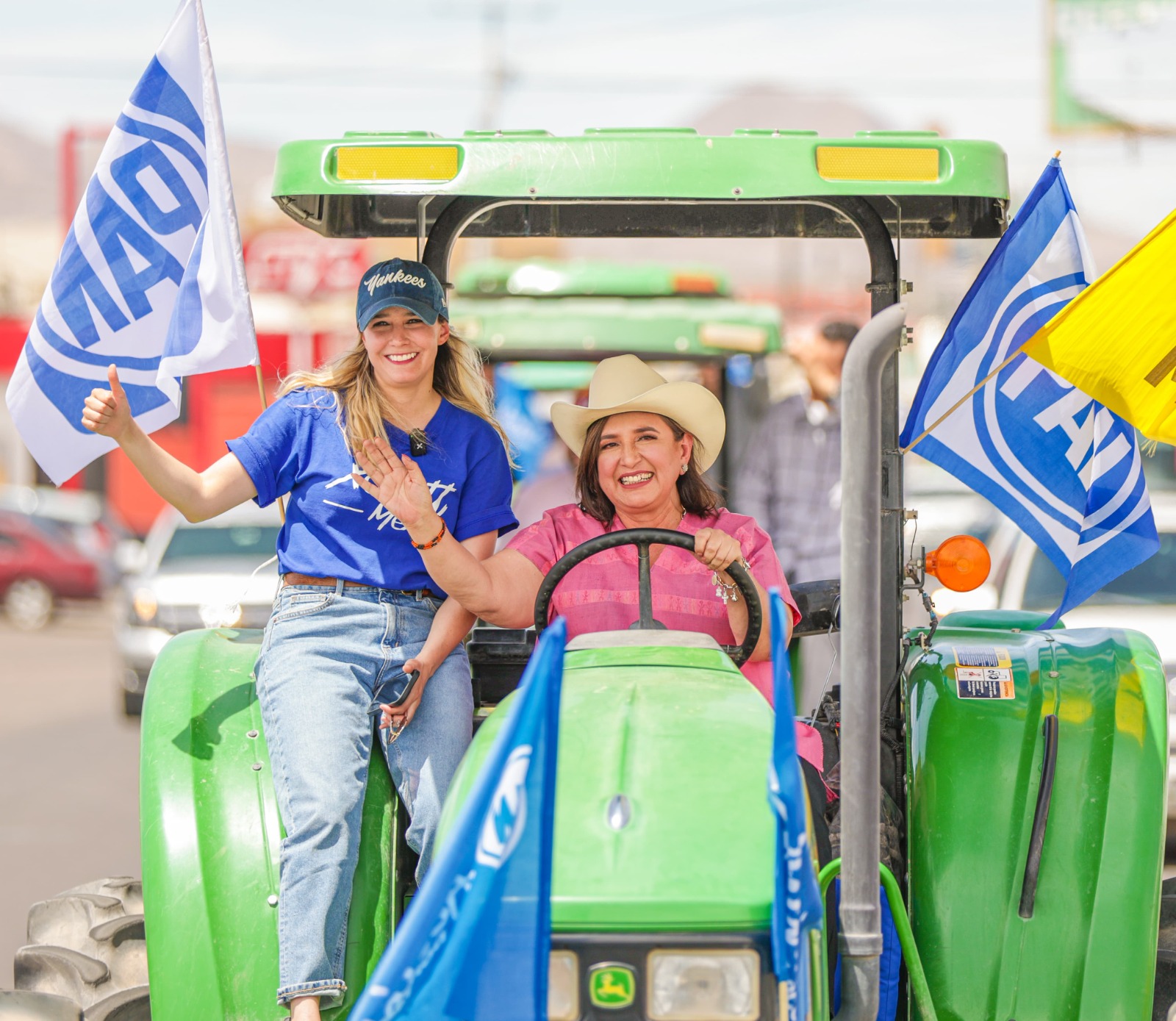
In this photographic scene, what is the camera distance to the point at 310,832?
2902mm

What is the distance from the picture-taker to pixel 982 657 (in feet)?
11.0

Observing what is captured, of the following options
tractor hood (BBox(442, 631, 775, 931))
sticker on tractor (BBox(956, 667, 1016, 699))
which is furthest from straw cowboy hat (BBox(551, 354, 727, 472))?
tractor hood (BBox(442, 631, 775, 931))

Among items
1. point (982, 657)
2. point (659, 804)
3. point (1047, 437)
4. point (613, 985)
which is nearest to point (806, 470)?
point (1047, 437)

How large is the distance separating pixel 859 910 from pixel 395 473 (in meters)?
1.30

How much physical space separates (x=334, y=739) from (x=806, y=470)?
3674 millimetres

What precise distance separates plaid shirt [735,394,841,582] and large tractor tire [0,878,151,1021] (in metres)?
3.12

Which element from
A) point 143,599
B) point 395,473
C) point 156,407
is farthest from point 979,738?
point 143,599

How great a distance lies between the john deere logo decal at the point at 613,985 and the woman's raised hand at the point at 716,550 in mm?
1143

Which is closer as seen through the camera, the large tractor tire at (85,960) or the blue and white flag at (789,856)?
the blue and white flag at (789,856)

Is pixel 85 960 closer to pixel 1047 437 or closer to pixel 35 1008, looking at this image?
pixel 35 1008

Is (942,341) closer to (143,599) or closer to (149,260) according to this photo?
(149,260)

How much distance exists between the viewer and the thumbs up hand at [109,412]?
3109 millimetres

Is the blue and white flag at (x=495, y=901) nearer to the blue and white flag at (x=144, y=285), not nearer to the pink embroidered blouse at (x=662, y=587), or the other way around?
the pink embroidered blouse at (x=662, y=587)

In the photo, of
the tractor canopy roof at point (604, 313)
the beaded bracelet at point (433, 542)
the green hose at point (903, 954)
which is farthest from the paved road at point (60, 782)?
the green hose at point (903, 954)
